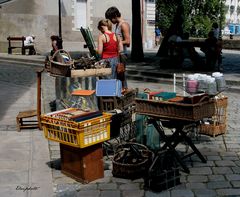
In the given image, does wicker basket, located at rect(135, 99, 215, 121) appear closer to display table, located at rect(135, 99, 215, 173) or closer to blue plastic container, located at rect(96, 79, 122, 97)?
display table, located at rect(135, 99, 215, 173)

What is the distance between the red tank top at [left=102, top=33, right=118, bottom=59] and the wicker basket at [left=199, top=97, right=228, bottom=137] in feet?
7.05

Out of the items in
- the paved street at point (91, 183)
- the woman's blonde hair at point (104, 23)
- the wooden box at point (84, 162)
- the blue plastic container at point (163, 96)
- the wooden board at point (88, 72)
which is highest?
the woman's blonde hair at point (104, 23)

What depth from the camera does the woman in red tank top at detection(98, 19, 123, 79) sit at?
8.04m

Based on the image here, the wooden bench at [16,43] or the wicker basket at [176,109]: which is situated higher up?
the wooden bench at [16,43]

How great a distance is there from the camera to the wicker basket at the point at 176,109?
5.24 metres

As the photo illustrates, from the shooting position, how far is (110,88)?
6984mm

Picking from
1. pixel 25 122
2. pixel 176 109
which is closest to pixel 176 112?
pixel 176 109

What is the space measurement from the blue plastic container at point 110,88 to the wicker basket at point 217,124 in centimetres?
162

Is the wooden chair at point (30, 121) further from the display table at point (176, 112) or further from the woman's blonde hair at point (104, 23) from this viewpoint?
the display table at point (176, 112)

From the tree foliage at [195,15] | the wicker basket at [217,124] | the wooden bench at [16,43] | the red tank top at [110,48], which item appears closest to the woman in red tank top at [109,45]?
the red tank top at [110,48]

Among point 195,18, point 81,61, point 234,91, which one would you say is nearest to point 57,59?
point 81,61

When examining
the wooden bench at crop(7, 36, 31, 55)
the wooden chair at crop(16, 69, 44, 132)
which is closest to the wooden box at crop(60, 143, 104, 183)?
the wooden chair at crop(16, 69, 44, 132)

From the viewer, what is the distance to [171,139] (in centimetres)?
577

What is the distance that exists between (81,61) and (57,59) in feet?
2.35
